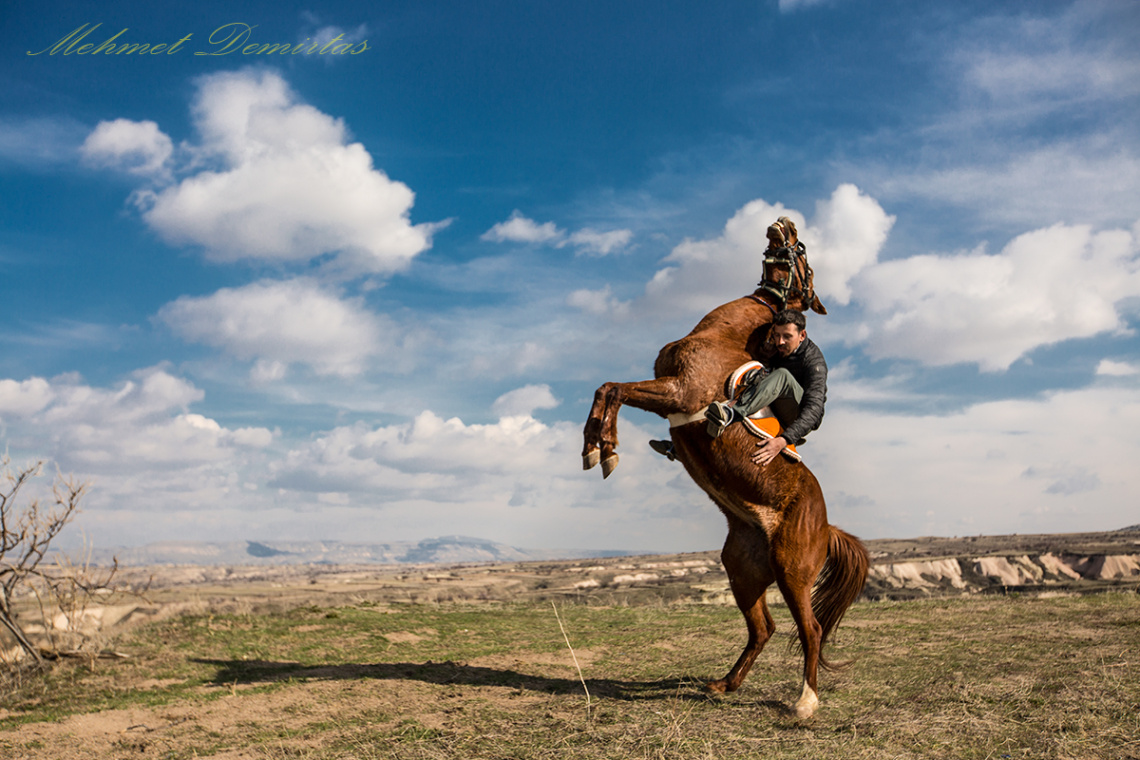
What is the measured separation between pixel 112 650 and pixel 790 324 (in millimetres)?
9881

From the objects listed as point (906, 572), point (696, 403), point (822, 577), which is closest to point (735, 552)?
point (822, 577)

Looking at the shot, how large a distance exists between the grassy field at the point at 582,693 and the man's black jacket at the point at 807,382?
236cm

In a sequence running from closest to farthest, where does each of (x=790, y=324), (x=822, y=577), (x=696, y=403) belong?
1. (x=696, y=403)
2. (x=790, y=324)
3. (x=822, y=577)

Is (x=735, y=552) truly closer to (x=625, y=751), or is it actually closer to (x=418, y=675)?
(x=625, y=751)

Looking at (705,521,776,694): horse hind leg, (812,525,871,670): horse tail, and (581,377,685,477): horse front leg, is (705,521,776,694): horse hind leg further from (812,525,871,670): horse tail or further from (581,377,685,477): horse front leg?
(581,377,685,477): horse front leg

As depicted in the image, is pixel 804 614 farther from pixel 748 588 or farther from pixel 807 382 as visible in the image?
pixel 807 382

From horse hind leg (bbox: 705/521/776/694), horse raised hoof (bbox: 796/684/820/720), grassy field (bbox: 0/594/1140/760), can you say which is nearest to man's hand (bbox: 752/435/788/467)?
horse hind leg (bbox: 705/521/776/694)

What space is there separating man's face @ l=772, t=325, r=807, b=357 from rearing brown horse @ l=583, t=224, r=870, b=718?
18 cm

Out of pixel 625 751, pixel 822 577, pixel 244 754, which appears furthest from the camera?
pixel 822 577

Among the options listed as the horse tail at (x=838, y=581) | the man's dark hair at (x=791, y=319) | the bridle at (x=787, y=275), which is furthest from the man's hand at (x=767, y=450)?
the bridle at (x=787, y=275)

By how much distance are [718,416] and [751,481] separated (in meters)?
0.77

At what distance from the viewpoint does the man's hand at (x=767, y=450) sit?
19.0 feet

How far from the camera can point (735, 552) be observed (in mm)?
6426

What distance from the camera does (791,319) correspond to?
248 inches
